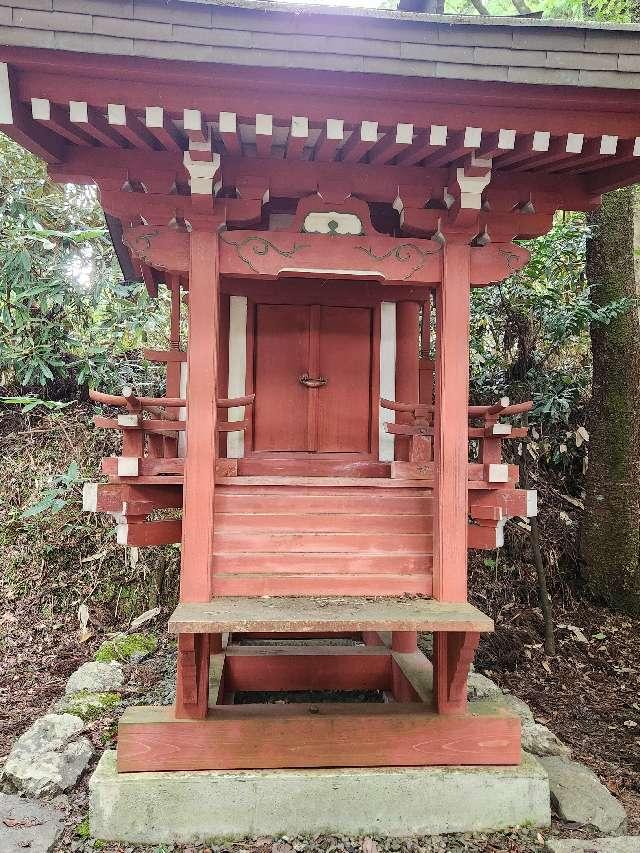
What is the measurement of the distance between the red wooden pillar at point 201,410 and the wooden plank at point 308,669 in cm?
140

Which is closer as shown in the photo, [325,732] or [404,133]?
[404,133]

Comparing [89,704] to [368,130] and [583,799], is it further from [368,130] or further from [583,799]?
[368,130]

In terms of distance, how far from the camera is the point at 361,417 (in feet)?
14.6

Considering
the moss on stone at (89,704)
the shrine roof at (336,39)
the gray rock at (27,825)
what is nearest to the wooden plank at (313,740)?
the gray rock at (27,825)

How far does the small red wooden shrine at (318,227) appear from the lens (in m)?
2.76

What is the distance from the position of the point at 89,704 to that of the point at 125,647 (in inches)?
48.0

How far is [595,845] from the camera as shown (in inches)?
127

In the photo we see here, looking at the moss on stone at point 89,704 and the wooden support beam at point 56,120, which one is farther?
the moss on stone at point 89,704

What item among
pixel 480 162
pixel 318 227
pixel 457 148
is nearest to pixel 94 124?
pixel 318 227

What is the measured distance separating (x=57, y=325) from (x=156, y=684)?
443 centimetres

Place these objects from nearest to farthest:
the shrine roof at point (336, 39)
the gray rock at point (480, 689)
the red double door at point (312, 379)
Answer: the shrine roof at point (336, 39)
the red double door at point (312, 379)
the gray rock at point (480, 689)

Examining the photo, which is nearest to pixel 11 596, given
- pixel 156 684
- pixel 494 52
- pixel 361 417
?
pixel 156 684

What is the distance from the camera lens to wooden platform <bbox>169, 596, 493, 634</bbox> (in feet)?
9.36

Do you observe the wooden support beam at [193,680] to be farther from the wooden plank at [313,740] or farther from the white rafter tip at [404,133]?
the white rafter tip at [404,133]
